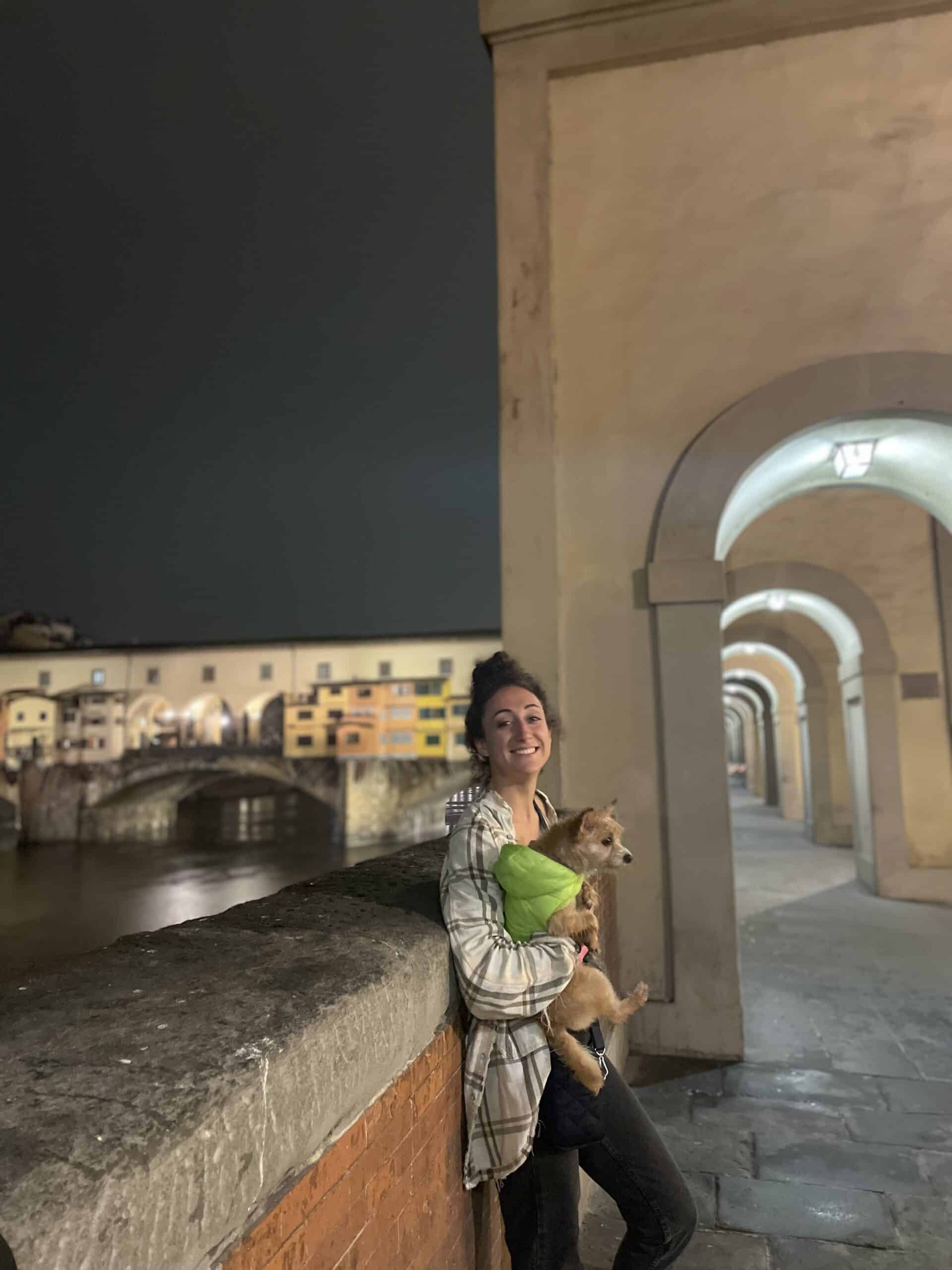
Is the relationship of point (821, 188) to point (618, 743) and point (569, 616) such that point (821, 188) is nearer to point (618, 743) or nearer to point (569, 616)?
point (569, 616)

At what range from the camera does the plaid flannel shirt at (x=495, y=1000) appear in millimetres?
1710

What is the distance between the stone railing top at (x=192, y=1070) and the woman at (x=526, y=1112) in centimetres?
13

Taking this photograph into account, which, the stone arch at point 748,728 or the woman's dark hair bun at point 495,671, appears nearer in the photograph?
the woman's dark hair bun at point 495,671

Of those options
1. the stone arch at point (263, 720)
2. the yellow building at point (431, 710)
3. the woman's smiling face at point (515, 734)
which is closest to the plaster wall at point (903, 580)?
the woman's smiling face at point (515, 734)

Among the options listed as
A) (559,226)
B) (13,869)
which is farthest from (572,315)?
(13,869)

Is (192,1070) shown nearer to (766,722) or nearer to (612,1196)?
(612,1196)

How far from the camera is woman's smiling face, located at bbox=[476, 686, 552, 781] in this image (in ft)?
7.11

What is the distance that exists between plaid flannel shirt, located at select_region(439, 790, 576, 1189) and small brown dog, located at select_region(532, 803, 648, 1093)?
0.05 meters

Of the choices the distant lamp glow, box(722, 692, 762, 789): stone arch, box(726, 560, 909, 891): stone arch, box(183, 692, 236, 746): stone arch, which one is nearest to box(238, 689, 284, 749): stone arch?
box(183, 692, 236, 746): stone arch

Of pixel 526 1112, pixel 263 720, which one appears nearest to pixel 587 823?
pixel 526 1112

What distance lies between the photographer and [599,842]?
201cm

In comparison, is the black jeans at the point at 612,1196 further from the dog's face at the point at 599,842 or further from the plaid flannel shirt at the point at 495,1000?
the dog's face at the point at 599,842

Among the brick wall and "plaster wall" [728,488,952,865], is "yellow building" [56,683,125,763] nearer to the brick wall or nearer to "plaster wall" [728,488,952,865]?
"plaster wall" [728,488,952,865]

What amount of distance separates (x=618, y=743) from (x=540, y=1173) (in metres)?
3.19
